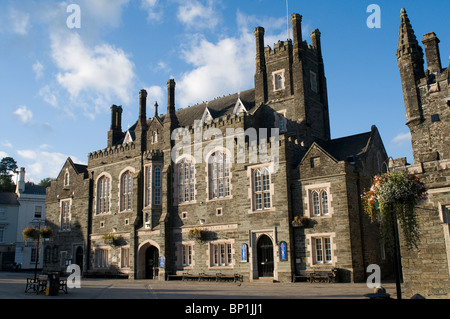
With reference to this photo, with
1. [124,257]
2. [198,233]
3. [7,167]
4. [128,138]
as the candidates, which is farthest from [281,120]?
[7,167]

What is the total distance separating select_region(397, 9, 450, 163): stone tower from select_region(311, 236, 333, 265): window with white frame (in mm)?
7150

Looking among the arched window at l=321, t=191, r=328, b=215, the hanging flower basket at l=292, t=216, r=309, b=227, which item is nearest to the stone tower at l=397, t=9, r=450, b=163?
the arched window at l=321, t=191, r=328, b=215

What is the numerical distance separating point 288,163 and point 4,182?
194 feet

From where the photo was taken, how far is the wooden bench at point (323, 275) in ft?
79.4

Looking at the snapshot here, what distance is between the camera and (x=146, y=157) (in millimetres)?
35562

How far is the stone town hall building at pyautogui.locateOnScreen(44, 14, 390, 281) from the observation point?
26141 millimetres

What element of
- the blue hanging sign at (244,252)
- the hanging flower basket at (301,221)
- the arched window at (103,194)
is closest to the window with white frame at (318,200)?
the hanging flower basket at (301,221)

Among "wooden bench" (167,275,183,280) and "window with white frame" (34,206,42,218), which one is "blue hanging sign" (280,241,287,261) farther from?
"window with white frame" (34,206,42,218)

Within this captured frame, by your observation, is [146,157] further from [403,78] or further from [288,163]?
[403,78]

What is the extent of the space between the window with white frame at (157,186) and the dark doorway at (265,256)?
10625 millimetres

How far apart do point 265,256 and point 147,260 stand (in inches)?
472

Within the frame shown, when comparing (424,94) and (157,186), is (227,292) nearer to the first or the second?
(424,94)

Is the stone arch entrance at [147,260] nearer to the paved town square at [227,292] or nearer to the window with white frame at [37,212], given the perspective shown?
the paved town square at [227,292]

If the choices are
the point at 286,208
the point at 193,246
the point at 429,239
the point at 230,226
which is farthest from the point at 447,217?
the point at 193,246
